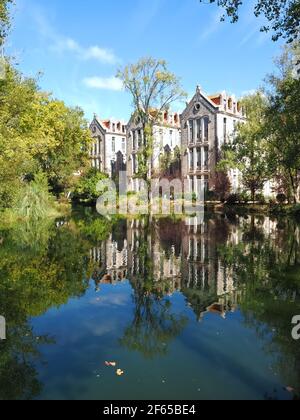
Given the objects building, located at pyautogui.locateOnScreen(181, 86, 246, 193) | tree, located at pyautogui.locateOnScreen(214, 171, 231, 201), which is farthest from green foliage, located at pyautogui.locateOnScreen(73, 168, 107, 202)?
tree, located at pyautogui.locateOnScreen(214, 171, 231, 201)

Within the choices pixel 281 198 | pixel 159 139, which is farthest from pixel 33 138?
pixel 159 139

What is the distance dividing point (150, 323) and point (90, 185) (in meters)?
43.8

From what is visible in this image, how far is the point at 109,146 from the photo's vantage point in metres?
68.2

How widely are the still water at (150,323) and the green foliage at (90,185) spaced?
3506 cm

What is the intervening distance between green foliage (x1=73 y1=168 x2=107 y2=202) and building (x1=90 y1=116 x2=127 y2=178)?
14579 mm

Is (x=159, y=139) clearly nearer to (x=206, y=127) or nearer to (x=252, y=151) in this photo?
(x=206, y=127)

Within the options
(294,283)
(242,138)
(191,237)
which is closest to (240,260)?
(294,283)

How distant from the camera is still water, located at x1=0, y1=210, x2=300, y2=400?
5105 mm

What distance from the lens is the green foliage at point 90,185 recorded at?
164 ft

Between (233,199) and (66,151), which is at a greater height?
(66,151)

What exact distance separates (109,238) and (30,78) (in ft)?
68.8

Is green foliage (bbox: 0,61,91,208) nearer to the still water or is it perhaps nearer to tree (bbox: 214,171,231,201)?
the still water

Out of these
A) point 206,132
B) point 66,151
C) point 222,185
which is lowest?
point 222,185

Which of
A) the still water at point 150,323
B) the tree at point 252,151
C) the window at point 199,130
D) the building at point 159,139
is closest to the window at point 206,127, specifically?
the window at point 199,130
